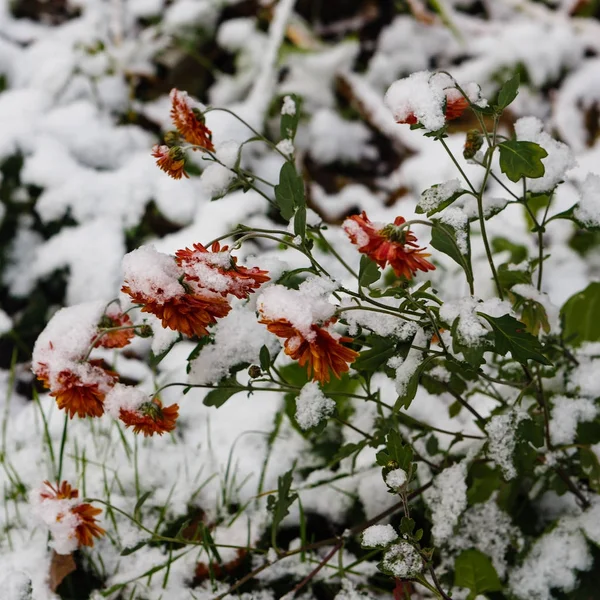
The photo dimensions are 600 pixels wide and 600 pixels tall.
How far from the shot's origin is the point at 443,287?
1.57 meters

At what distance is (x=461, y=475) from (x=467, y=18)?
1.99 meters

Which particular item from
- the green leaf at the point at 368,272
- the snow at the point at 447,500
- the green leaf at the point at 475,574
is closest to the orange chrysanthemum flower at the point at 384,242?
the green leaf at the point at 368,272

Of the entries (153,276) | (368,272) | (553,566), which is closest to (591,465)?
(553,566)

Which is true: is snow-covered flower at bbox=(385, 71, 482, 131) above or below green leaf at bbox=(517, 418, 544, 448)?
above

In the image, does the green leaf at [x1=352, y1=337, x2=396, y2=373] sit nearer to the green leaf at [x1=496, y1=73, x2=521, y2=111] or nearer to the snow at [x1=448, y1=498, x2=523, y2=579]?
the green leaf at [x1=496, y1=73, x2=521, y2=111]

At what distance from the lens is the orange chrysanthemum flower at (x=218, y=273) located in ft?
2.27

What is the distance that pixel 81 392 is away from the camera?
2.61ft

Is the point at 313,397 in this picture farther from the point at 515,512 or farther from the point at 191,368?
the point at 515,512

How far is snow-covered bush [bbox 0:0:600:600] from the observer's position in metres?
0.78

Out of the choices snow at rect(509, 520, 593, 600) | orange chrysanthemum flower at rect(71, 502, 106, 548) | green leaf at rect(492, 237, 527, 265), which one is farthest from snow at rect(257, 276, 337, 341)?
green leaf at rect(492, 237, 527, 265)

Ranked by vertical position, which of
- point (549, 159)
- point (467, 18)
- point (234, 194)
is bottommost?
point (234, 194)

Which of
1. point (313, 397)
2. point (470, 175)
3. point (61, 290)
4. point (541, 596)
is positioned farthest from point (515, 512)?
point (61, 290)

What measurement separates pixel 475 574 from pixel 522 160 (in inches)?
23.8

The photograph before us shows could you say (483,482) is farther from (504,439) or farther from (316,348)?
(316,348)
